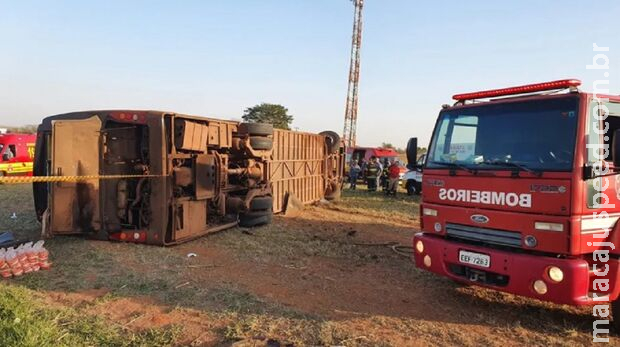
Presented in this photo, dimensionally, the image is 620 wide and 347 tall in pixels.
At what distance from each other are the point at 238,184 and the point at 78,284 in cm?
459

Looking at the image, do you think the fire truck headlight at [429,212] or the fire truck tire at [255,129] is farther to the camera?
the fire truck tire at [255,129]

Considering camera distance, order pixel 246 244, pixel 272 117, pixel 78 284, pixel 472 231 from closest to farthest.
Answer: pixel 472 231 < pixel 78 284 < pixel 246 244 < pixel 272 117

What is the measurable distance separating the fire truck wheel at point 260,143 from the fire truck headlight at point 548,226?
6325 millimetres

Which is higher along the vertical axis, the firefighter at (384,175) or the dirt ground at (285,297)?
the firefighter at (384,175)

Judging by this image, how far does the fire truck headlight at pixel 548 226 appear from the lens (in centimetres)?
426

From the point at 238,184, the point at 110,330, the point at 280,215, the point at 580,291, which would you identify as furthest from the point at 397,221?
the point at 110,330

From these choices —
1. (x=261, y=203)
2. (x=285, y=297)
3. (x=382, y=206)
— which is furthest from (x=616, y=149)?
(x=382, y=206)

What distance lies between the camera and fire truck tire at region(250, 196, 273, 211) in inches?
389

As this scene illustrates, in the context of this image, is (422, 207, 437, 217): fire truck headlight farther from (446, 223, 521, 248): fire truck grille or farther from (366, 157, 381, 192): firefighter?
(366, 157, 381, 192): firefighter

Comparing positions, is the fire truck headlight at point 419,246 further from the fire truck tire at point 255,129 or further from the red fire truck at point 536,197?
the fire truck tire at point 255,129

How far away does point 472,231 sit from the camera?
498 centimetres

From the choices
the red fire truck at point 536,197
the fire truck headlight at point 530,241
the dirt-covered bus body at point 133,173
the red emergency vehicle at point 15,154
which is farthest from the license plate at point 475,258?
the red emergency vehicle at point 15,154

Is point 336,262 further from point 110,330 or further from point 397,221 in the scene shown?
point 397,221

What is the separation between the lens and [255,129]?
9.70 metres
